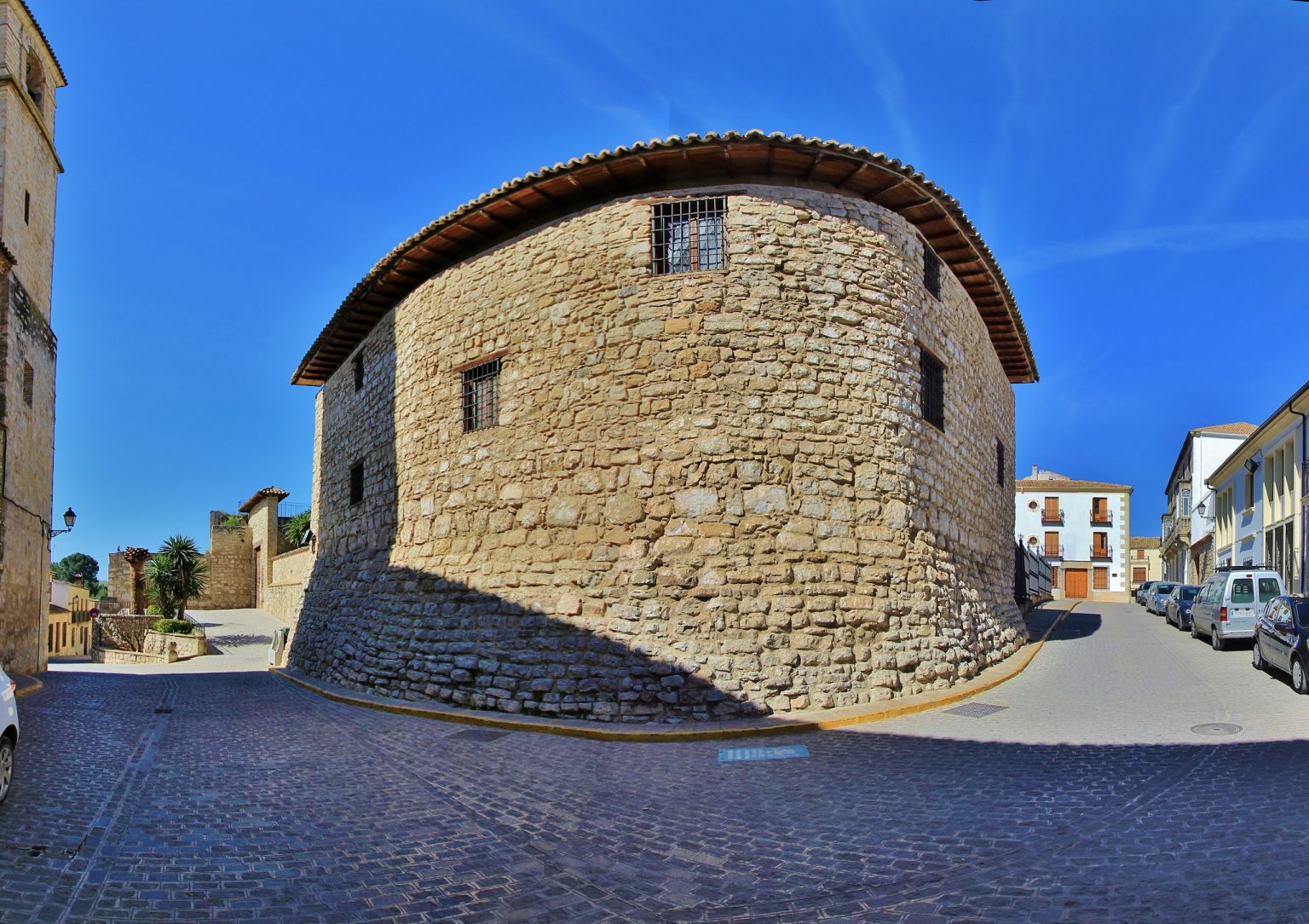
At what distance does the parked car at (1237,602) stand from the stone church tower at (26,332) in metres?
21.7

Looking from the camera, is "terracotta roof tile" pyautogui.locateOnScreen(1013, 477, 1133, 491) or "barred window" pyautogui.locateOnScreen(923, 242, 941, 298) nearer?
"barred window" pyautogui.locateOnScreen(923, 242, 941, 298)

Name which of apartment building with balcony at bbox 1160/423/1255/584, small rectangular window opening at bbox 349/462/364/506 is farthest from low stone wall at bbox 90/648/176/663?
apartment building with balcony at bbox 1160/423/1255/584

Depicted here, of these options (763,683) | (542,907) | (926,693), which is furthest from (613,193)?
(542,907)

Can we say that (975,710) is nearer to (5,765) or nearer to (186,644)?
(5,765)

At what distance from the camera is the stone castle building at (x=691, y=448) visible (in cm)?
980

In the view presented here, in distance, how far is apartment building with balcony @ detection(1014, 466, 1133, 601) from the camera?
5519 centimetres

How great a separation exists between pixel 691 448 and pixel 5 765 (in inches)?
269

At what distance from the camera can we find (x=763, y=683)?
→ 9.42 metres

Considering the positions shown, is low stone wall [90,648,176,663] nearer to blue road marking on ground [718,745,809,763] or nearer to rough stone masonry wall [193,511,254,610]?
rough stone masonry wall [193,511,254,610]

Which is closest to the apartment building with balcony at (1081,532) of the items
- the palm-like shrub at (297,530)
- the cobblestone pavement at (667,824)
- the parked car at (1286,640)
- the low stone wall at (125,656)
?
the palm-like shrub at (297,530)

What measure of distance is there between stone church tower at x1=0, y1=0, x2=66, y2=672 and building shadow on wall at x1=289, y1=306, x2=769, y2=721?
502 centimetres

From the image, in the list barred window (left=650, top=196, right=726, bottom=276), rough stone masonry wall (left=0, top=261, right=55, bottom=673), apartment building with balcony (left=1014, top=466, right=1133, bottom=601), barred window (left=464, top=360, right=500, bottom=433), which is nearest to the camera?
barred window (left=650, top=196, right=726, bottom=276)

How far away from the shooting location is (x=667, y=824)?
19.1 feet

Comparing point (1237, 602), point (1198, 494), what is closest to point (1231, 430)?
point (1198, 494)
